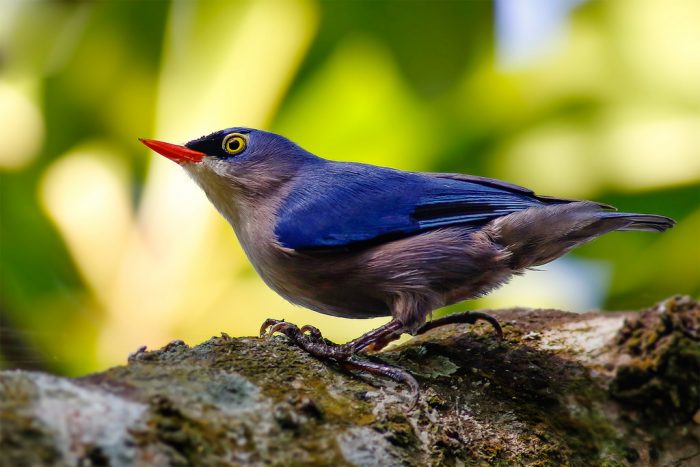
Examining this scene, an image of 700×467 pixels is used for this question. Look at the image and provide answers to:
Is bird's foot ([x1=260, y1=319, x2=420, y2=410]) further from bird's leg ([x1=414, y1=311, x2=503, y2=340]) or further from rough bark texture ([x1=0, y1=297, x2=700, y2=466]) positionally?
bird's leg ([x1=414, y1=311, x2=503, y2=340])

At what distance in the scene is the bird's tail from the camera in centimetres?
411

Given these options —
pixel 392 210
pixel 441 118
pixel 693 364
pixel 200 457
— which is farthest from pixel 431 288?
pixel 441 118

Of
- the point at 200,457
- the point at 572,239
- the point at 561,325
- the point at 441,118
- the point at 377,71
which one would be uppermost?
the point at 377,71

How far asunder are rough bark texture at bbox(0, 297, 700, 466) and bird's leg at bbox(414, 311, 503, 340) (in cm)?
5

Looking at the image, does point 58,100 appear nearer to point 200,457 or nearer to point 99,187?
point 99,187

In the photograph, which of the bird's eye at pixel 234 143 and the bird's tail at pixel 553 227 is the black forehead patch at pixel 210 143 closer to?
the bird's eye at pixel 234 143

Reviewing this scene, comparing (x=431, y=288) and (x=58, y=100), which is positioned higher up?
(x=58, y=100)

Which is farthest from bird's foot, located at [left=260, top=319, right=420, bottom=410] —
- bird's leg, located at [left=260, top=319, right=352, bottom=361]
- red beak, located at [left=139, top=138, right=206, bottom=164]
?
red beak, located at [left=139, top=138, right=206, bottom=164]

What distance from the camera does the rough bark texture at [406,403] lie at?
88.7 inches

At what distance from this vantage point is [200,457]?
7.60 feet

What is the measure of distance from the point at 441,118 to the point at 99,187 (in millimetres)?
3298

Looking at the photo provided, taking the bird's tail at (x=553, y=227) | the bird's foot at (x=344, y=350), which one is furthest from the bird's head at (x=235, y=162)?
the bird's tail at (x=553, y=227)

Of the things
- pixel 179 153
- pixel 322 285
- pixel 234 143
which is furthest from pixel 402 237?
pixel 179 153

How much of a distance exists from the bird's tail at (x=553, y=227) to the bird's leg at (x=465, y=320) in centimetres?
37
